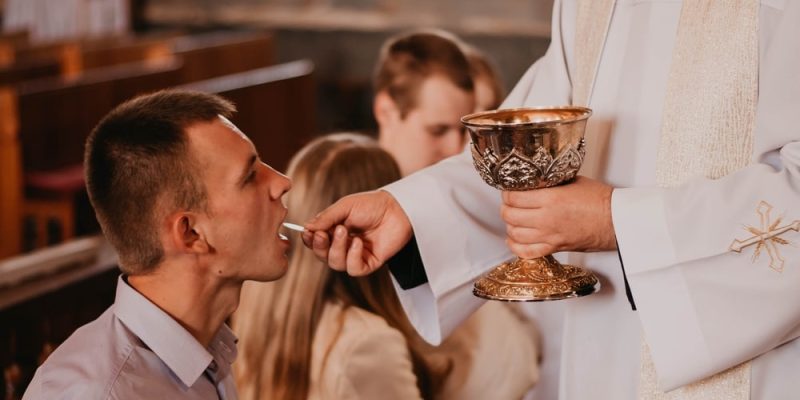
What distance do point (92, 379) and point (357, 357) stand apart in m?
1.01

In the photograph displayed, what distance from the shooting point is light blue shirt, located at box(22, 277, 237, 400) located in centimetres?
199

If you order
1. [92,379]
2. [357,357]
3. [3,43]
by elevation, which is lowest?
[3,43]

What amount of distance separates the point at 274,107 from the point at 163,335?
20.3 feet

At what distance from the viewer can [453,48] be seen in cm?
410

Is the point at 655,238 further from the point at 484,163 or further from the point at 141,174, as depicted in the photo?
the point at 141,174

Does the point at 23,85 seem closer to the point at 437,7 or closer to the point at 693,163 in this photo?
the point at 437,7

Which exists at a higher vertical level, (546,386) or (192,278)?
(192,278)

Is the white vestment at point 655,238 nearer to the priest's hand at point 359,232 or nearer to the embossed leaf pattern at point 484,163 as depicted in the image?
the priest's hand at point 359,232

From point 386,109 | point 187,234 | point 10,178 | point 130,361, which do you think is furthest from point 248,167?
point 10,178

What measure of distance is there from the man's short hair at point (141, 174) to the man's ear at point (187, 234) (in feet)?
0.07

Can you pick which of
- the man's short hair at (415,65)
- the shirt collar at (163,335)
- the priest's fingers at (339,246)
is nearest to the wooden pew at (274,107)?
the man's short hair at (415,65)

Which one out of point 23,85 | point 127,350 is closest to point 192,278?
point 127,350

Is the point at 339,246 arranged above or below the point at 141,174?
below

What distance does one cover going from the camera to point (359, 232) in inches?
94.7
